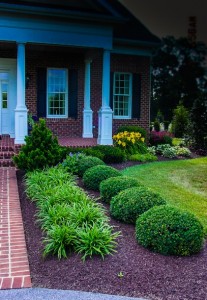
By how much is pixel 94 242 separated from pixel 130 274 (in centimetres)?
68

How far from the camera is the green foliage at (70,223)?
4.60m

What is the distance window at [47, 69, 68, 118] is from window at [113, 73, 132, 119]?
201 centimetres

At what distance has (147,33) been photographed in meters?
15.7

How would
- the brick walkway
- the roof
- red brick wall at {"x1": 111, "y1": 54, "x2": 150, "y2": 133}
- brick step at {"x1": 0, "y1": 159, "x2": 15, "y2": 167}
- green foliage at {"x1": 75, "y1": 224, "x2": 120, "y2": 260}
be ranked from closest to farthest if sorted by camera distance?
the brick walkway → green foliage at {"x1": 75, "y1": 224, "x2": 120, "y2": 260} → brick step at {"x1": 0, "y1": 159, "x2": 15, "y2": 167} → the roof → red brick wall at {"x1": 111, "y1": 54, "x2": 150, "y2": 133}

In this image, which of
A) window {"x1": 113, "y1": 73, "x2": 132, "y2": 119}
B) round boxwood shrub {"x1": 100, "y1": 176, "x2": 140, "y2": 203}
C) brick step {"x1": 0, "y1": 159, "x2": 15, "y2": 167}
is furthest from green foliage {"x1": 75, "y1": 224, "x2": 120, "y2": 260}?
window {"x1": 113, "y1": 73, "x2": 132, "y2": 119}

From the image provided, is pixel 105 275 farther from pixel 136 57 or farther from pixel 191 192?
pixel 136 57

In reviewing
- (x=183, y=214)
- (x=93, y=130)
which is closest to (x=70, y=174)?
(x=183, y=214)

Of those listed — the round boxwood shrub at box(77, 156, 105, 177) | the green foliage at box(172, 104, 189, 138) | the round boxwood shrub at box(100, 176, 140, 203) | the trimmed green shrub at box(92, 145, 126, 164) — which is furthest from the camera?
the green foliage at box(172, 104, 189, 138)

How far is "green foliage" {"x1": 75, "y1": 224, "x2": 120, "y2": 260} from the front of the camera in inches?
177

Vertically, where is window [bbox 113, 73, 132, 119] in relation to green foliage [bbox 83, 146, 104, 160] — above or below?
above

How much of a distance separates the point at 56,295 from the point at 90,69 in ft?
39.9

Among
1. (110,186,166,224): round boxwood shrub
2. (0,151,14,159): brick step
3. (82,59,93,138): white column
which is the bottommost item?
(110,186,166,224): round boxwood shrub

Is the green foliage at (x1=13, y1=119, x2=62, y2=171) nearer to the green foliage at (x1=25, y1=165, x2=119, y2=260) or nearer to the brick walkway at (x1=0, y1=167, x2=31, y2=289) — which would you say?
the brick walkway at (x1=0, y1=167, x2=31, y2=289)

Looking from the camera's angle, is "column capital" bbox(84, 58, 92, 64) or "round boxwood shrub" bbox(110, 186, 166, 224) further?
"column capital" bbox(84, 58, 92, 64)
